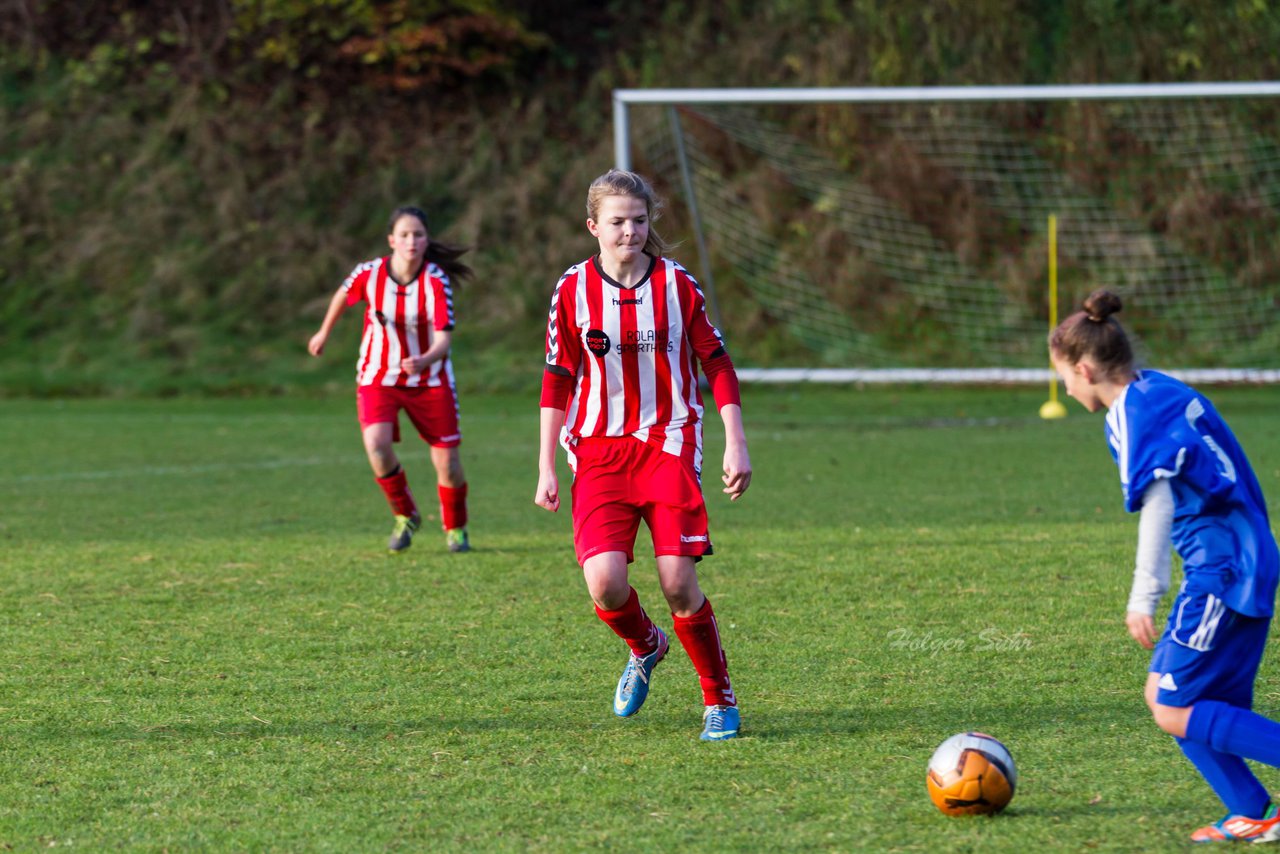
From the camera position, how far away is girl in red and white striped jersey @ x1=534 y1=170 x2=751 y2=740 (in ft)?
13.9

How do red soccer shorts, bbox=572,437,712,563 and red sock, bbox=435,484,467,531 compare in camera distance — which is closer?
red soccer shorts, bbox=572,437,712,563

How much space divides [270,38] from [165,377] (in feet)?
19.8

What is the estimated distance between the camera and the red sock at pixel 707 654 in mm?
4227

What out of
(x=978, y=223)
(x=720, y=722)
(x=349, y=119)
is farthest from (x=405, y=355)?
(x=349, y=119)

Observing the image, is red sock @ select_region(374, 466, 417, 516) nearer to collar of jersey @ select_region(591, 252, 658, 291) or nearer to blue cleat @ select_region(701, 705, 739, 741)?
collar of jersey @ select_region(591, 252, 658, 291)

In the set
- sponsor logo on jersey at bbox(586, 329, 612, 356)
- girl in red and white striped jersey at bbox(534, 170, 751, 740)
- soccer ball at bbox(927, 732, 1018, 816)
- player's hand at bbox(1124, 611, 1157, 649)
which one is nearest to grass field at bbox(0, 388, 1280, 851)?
soccer ball at bbox(927, 732, 1018, 816)

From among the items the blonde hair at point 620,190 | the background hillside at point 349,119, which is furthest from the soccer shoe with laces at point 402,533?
the background hillside at point 349,119

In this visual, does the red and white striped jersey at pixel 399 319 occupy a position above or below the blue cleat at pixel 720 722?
above

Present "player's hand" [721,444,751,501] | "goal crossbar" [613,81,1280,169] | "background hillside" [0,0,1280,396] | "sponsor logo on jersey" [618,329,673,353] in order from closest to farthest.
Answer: "player's hand" [721,444,751,501] < "sponsor logo on jersey" [618,329,673,353] < "goal crossbar" [613,81,1280,169] < "background hillside" [0,0,1280,396]

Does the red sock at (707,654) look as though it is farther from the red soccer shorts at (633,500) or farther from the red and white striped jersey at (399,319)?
the red and white striped jersey at (399,319)

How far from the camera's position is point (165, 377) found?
17.1 metres

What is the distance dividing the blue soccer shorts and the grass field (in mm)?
337

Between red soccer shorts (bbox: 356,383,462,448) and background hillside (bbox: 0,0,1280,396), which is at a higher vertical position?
background hillside (bbox: 0,0,1280,396)

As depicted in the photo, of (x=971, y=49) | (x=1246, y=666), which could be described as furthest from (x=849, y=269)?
(x=1246, y=666)
